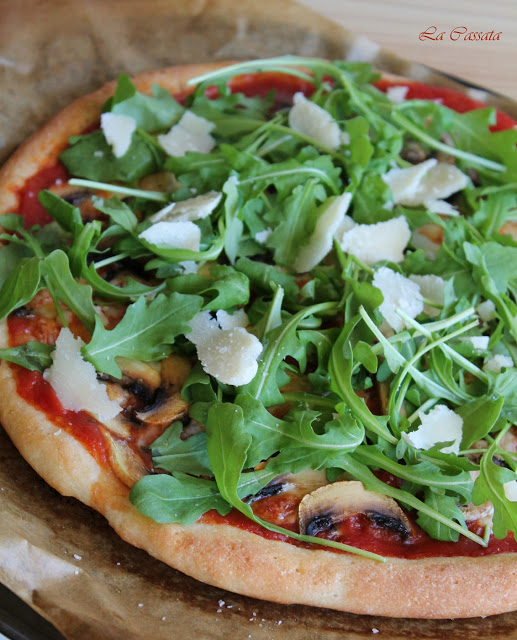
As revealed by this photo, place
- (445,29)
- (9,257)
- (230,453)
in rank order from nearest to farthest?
(230,453) < (9,257) < (445,29)

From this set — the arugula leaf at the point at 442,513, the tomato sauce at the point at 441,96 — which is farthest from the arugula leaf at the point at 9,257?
the tomato sauce at the point at 441,96

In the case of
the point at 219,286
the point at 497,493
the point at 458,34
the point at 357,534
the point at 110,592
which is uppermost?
the point at 458,34

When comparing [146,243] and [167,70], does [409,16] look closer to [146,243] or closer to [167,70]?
[167,70]

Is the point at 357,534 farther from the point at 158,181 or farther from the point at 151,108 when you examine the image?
the point at 151,108

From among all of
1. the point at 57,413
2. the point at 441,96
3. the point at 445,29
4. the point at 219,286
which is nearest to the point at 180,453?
the point at 57,413

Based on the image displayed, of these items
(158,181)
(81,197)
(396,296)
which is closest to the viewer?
(396,296)

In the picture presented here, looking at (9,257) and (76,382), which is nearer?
(76,382)

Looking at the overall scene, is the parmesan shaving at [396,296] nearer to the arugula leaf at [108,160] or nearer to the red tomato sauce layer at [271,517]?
the red tomato sauce layer at [271,517]
